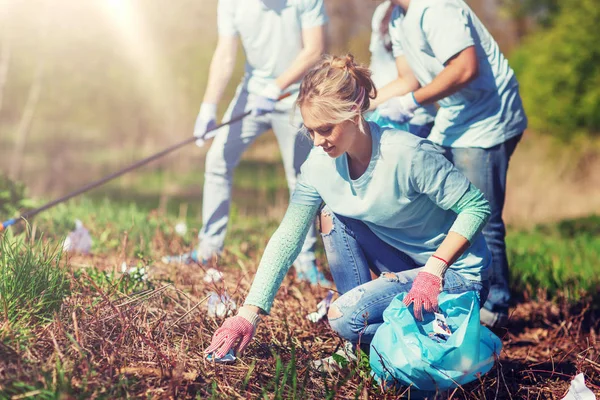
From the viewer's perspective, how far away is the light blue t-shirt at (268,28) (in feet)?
13.8

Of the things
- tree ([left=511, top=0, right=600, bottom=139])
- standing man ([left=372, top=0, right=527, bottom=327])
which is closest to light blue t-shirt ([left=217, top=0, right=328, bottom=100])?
standing man ([left=372, top=0, right=527, bottom=327])

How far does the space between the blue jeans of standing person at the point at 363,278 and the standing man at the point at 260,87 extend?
1.15 m

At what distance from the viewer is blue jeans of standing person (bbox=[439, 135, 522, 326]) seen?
3525 mm

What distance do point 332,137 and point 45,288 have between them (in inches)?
46.4

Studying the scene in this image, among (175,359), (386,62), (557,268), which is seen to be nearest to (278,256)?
(175,359)

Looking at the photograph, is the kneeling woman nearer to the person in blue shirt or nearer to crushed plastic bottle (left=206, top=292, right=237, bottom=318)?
crushed plastic bottle (left=206, top=292, right=237, bottom=318)

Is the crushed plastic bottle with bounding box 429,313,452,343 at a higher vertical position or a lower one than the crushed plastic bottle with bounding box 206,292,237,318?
higher

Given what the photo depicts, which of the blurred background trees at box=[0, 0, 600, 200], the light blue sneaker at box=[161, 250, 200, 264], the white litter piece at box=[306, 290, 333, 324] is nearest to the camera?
the white litter piece at box=[306, 290, 333, 324]

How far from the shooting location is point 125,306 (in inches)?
112

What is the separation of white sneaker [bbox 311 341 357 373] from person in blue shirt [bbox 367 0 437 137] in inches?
48.9

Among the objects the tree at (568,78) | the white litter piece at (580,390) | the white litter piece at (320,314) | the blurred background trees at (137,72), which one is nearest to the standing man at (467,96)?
the white litter piece at (320,314)

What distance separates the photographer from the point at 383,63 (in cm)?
405

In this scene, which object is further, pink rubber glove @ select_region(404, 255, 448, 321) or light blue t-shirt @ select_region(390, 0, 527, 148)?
light blue t-shirt @ select_region(390, 0, 527, 148)

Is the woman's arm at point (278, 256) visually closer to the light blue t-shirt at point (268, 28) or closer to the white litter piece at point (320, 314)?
the white litter piece at point (320, 314)
